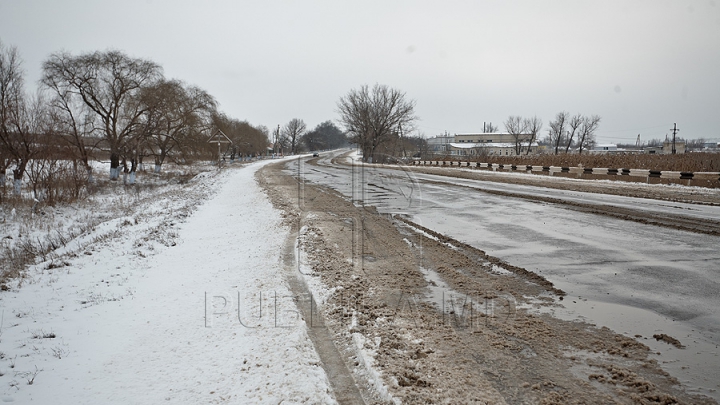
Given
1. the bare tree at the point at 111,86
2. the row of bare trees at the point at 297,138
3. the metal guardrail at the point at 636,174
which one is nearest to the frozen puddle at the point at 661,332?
the metal guardrail at the point at 636,174

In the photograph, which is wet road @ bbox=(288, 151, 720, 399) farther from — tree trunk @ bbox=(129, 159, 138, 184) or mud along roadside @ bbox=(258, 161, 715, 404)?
tree trunk @ bbox=(129, 159, 138, 184)

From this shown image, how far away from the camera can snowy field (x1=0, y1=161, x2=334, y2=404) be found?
11.2ft

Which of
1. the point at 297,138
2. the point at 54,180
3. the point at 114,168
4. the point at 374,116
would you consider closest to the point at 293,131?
the point at 297,138

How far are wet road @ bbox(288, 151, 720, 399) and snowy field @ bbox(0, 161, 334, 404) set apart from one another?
3.46 metres

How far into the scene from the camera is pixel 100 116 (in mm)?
32094

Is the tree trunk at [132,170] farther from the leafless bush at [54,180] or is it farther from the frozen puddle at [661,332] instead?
the frozen puddle at [661,332]

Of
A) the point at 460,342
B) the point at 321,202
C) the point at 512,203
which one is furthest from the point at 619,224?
the point at 321,202

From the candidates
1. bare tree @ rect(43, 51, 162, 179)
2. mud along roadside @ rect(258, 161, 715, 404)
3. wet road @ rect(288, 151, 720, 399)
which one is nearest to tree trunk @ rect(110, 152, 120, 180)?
bare tree @ rect(43, 51, 162, 179)

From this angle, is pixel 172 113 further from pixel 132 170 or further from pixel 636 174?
pixel 636 174

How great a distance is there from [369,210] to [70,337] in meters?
8.68

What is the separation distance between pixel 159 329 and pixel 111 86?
34.2 metres

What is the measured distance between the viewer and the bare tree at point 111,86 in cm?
2916

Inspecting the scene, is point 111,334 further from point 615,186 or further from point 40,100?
point 40,100

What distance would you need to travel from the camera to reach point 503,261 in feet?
21.5
